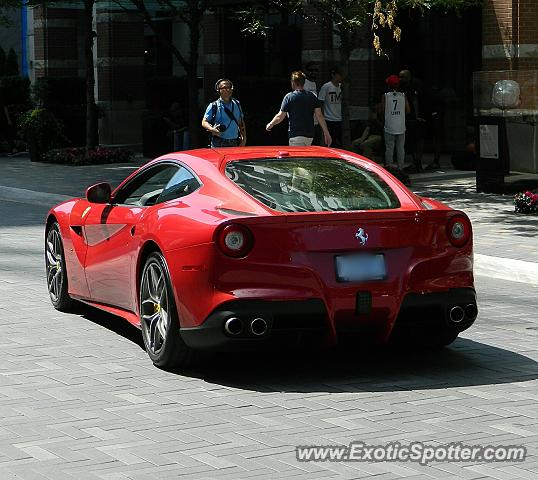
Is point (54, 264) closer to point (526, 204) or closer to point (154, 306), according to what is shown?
point (154, 306)

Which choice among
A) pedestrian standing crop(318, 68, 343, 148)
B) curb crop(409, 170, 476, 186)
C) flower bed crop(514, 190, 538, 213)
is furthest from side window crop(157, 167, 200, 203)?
pedestrian standing crop(318, 68, 343, 148)

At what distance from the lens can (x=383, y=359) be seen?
8609 mm

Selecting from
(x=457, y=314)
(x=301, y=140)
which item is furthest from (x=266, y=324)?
(x=301, y=140)

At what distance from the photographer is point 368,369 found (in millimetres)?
8305

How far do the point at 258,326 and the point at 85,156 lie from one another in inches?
872

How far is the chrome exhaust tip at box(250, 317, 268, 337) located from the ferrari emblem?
774 millimetres

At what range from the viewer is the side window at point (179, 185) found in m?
8.68

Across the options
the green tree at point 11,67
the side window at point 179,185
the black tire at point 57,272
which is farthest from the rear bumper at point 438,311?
the green tree at point 11,67

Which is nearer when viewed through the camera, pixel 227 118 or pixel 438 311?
pixel 438 311

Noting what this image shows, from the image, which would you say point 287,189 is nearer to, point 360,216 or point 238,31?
point 360,216

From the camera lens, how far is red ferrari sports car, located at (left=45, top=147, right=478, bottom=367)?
7777mm

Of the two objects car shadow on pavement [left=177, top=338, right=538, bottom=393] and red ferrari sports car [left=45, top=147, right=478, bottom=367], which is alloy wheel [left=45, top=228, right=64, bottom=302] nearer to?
red ferrari sports car [left=45, top=147, right=478, bottom=367]

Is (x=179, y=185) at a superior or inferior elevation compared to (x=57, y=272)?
superior

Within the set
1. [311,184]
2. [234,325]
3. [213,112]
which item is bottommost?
[234,325]
